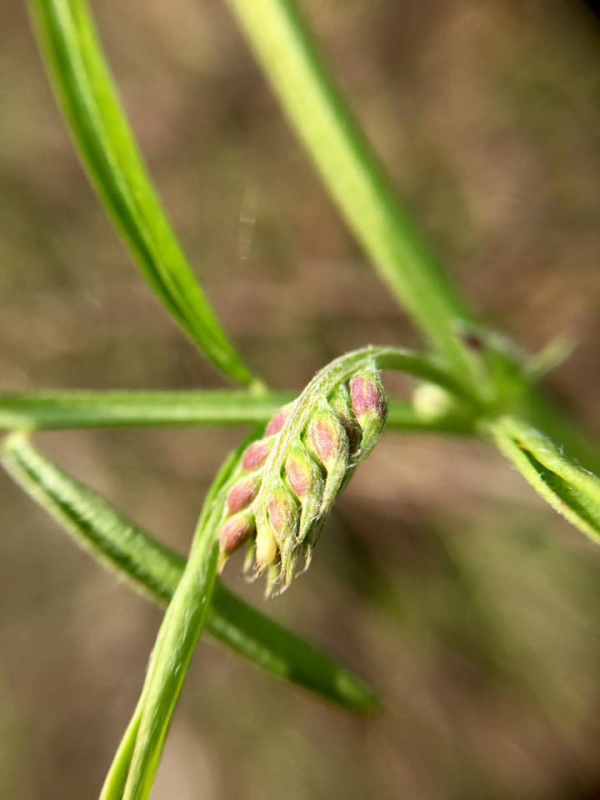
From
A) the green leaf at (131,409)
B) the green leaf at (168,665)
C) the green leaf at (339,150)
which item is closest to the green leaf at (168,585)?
the green leaf at (131,409)

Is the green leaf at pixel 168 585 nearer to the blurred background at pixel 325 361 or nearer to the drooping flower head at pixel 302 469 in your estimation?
the drooping flower head at pixel 302 469

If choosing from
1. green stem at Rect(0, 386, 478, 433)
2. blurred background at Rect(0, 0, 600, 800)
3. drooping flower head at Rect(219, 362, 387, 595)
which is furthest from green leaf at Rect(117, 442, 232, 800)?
blurred background at Rect(0, 0, 600, 800)


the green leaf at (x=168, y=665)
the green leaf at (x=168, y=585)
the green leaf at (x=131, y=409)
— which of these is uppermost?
the green leaf at (x=131, y=409)

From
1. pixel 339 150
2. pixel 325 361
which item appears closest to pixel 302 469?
pixel 339 150

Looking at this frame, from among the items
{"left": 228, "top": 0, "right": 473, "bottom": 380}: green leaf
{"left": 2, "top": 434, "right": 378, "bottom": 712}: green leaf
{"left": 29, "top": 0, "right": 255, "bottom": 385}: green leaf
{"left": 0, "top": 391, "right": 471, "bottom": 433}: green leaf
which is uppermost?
{"left": 228, "top": 0, "right": 473, "bottom": 380}: green leaf

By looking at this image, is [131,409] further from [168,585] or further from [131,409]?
[168,585]

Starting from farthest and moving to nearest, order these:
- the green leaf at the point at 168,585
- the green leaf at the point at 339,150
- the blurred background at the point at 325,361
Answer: the blurred background at the point at 325,361 < the green leaf at the point at 339,150 < the green leaf at the point at 168,585

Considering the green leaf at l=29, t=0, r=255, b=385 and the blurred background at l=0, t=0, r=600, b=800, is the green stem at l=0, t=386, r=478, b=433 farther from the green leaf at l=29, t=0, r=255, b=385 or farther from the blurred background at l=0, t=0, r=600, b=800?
the blurred background at l=0, t=0, r=600, b=800
